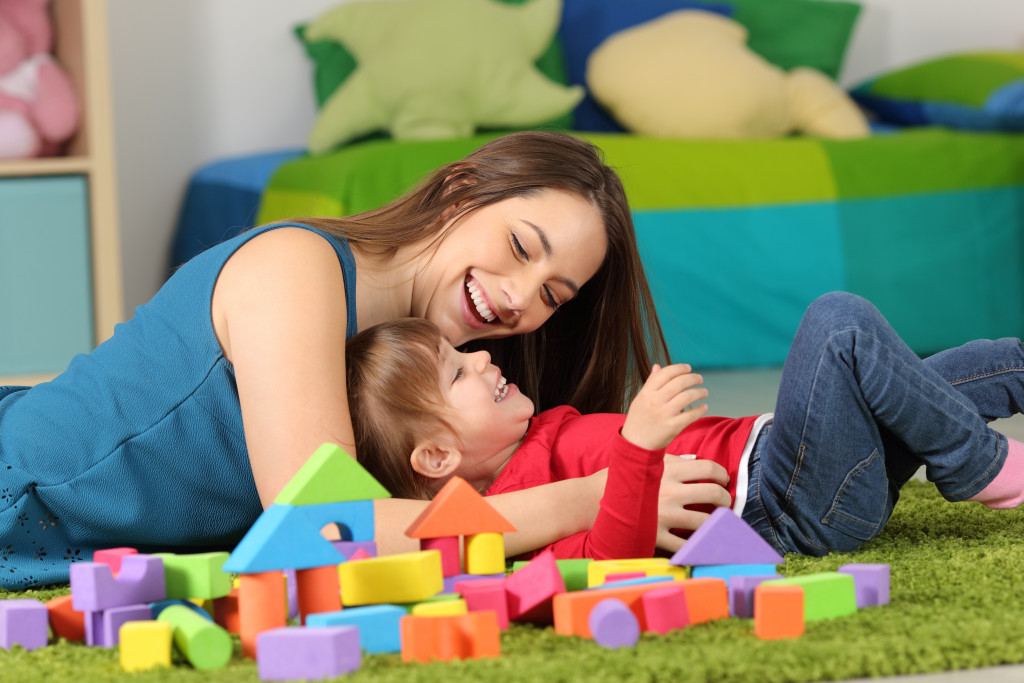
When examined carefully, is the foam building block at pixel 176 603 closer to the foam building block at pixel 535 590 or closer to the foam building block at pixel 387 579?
the foam building block at pixel 387 579

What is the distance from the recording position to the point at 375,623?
741mm

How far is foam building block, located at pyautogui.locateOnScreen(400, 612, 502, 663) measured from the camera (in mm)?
724

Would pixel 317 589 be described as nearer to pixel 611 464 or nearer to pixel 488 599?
pixel 488 599

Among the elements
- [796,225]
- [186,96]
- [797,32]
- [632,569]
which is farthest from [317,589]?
[797,32]

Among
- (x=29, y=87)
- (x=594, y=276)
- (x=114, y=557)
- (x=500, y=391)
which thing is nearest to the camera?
(x=114, y=557)

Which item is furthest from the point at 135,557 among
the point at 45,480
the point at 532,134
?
the point at 532,134

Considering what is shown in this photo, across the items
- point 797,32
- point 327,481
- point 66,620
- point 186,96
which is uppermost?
point 797,32

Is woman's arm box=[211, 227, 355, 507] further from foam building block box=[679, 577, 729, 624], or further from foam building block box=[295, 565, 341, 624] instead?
foam building block box=[679, 577, 729, 624]

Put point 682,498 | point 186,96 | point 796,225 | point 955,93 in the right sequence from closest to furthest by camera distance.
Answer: point 682,498 → point 796,225 → point 955,93 → point 186,96

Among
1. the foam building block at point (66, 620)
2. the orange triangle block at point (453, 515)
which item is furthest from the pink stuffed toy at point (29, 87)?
the orange triangle block at point (453, 515)

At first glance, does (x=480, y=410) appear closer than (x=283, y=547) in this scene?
No

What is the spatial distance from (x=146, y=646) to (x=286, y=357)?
31cm

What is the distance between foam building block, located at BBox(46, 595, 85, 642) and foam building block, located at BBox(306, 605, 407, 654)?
0.67 feet

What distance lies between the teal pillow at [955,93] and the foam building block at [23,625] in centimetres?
246
